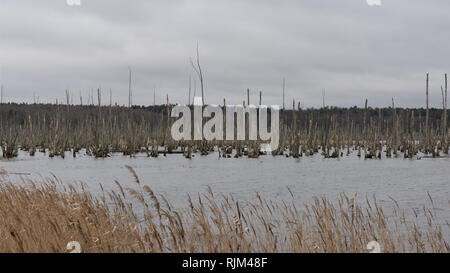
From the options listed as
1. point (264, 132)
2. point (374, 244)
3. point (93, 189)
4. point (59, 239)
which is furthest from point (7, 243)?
point (264, 132)

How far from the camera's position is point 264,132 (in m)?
30.2

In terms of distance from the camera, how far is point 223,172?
715 inches

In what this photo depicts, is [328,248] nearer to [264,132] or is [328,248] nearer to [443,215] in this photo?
[443,215]

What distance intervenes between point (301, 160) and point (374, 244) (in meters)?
18.2

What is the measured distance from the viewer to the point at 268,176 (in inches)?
670

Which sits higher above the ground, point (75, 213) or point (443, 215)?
point (75, 213)

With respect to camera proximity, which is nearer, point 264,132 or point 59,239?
point 59,239

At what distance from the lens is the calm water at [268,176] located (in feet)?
43.2

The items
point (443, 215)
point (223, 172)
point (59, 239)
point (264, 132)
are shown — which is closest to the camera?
point (59, 239)

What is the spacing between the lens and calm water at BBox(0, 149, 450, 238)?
13164 millimetres

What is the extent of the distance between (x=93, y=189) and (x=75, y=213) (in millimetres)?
7480
